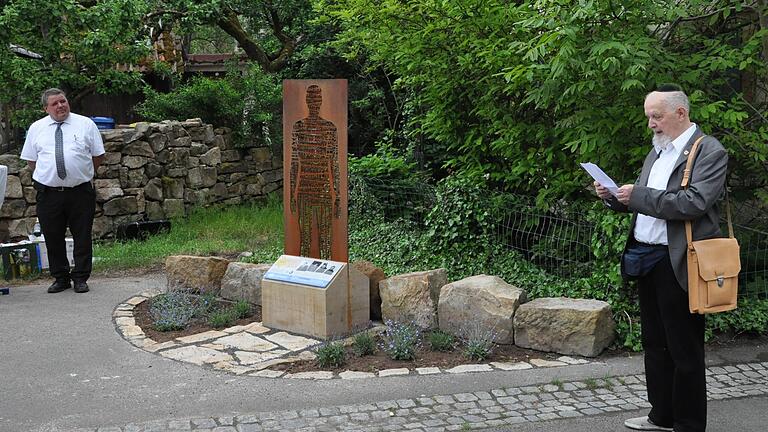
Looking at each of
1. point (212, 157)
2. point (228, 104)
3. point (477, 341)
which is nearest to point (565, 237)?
point (477, 341)

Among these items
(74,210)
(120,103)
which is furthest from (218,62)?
(74,210)

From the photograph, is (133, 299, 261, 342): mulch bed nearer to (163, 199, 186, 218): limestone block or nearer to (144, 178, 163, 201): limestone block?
(144, 178, 163, 201): limestone block

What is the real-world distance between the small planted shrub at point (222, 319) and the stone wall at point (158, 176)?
4.59m

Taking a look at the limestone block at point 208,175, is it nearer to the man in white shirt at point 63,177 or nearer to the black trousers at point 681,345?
the man in white shirt at point 63,177

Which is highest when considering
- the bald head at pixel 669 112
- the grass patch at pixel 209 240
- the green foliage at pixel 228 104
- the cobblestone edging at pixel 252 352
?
the green foliage at pixel 228 104

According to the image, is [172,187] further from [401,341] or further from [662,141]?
[662,141]

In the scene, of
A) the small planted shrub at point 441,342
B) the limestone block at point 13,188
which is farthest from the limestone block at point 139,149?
the small planted shrub at point 441,342

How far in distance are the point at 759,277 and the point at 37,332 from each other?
231 inches

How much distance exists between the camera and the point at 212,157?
12797 millimetres

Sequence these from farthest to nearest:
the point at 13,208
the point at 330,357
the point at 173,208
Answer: the point at 173,208, the point at 13,208, the point at 330,357

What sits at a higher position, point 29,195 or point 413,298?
point 29,195

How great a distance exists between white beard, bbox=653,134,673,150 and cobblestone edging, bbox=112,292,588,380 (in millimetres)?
1954

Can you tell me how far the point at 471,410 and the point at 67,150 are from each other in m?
4.72

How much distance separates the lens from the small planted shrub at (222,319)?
6.82m
